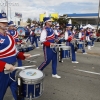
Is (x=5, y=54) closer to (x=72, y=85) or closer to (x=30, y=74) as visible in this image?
(x=30, y=74)

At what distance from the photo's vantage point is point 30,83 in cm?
279

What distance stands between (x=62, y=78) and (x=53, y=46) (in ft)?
3.90

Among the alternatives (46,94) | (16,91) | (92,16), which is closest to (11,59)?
(16,91)

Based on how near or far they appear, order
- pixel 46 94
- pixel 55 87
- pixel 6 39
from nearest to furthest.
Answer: pixel 6 39
pixel 46 94
pixel 55 87

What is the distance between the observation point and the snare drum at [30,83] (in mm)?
2790

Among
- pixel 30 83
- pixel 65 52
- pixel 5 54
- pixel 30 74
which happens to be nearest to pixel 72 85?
pixel 65 52

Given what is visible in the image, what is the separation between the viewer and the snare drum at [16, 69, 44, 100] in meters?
2.79

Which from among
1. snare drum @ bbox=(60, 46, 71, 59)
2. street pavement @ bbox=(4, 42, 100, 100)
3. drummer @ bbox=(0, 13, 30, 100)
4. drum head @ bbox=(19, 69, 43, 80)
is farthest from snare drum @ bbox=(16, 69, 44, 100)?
snare drum @ bbox=(60, 46, 71, 59)

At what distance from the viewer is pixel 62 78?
19.0ft

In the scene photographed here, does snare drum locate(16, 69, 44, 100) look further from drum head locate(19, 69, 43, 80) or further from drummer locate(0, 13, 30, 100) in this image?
drummer locate(0, 13, 30, 100)

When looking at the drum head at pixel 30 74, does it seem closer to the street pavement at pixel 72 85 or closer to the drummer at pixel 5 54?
the drummer at pixel 5 54

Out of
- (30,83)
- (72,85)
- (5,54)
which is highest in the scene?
(5,54)

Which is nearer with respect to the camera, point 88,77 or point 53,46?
point 53,46

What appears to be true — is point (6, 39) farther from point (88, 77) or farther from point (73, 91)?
point (88, 77)
